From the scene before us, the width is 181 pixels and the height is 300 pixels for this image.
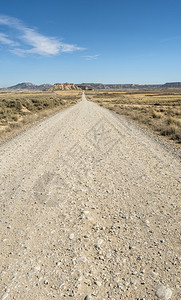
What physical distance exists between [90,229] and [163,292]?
1.44 metres

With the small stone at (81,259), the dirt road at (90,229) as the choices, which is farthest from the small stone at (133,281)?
the small stone at (81,259)

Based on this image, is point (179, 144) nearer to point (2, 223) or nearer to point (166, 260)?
point (166, 260)

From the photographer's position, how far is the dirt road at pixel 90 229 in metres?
2.45

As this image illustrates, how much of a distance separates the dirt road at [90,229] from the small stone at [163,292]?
0.04ft

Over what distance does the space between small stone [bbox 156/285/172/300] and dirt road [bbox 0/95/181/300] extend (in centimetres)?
1

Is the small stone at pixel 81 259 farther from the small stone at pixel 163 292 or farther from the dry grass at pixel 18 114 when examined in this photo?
the dry grass at pixel 18 114

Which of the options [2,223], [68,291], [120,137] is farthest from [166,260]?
[120,137]

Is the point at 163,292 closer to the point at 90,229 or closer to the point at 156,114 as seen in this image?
the point at 90,229

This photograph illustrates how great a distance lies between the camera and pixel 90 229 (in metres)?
3.46

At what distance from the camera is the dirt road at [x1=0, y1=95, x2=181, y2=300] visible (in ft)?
8.03

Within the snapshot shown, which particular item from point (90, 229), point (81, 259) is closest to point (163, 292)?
point (81, 259)

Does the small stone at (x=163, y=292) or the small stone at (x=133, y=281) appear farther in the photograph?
the small stone at (x=133, y=281)

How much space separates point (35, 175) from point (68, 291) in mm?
3661

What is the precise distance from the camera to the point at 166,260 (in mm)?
2787
